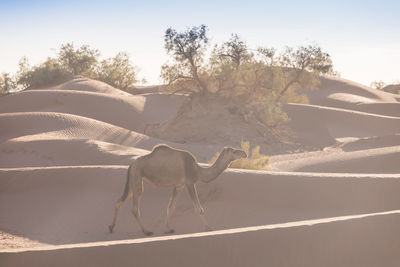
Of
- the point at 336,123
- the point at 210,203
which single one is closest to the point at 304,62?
the point at 336,123

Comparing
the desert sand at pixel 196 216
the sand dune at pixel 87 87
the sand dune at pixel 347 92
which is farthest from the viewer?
the sand dune at pixel 347 92

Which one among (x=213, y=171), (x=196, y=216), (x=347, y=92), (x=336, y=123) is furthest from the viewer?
(x=347, y=92)

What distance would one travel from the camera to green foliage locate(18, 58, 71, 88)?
A: 46.8 metres

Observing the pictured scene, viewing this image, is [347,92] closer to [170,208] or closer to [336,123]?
[336,123]

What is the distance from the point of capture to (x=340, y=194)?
10.2 metres

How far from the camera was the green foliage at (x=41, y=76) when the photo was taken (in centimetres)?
4684

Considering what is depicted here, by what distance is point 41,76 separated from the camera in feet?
154

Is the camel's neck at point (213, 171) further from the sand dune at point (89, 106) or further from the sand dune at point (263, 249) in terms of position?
the sand dune at point (89, 106)

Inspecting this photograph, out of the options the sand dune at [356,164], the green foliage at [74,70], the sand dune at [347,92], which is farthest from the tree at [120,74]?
the sand dune at [356,164]

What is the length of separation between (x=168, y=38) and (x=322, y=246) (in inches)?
911

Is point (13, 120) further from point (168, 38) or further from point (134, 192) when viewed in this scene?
point (134, 192)

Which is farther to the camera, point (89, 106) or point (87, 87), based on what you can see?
point (87, 87)

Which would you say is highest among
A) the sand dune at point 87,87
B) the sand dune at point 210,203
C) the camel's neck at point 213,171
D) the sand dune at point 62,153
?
the sand dune at point 87,87

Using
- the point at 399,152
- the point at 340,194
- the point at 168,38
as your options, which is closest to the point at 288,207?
the point at 340,194
